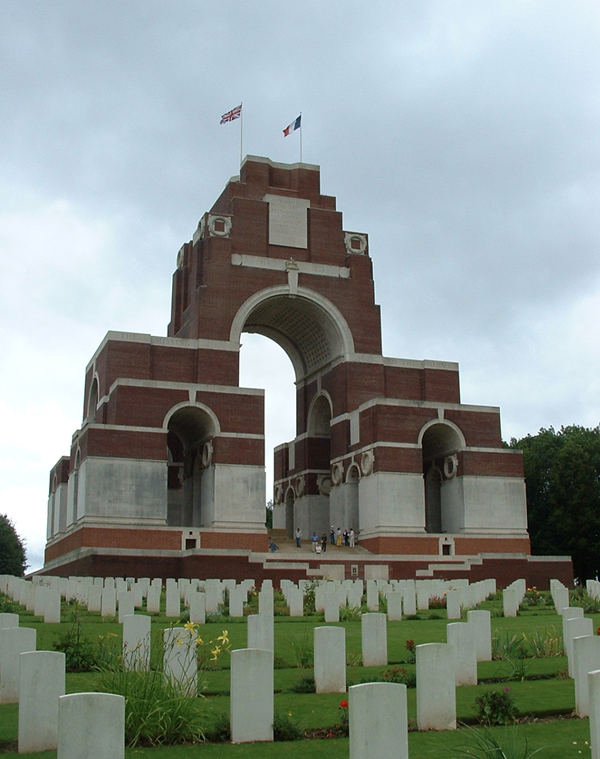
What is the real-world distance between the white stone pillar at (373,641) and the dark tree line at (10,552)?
6184 cm

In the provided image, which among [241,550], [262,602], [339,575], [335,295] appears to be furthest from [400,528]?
[262,602]

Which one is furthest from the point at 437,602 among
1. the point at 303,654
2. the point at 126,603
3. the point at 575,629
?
the point at 575,629

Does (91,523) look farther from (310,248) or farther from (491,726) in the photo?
(491,726)

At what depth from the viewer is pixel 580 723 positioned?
8258 mm

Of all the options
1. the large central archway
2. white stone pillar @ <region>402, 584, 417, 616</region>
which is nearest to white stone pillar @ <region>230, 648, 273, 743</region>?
white stone pillar @ <region>402, 584, 417, 616</region>

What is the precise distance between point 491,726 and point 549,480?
47.1 metres

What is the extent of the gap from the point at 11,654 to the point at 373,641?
4.21 meters

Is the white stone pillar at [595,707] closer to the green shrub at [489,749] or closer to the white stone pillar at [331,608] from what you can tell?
the green shrub at [489,749]

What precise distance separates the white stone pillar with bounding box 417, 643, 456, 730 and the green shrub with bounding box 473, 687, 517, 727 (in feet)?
1.53

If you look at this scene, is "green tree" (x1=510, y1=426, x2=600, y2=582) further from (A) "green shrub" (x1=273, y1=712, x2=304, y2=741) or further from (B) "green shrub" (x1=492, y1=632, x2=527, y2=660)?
(A) "green shrub" (x1=273, y1=712, x2=304, y2=741)

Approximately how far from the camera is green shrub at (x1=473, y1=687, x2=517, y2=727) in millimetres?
8258

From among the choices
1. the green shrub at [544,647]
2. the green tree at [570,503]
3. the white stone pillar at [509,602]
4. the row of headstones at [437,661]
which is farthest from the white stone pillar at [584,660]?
the green tree at [570,503]

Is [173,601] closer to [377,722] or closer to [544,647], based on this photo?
[544,647]

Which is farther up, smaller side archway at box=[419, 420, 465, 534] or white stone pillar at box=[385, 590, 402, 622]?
smaller side archway at box=[419, 420, 465, 534]
